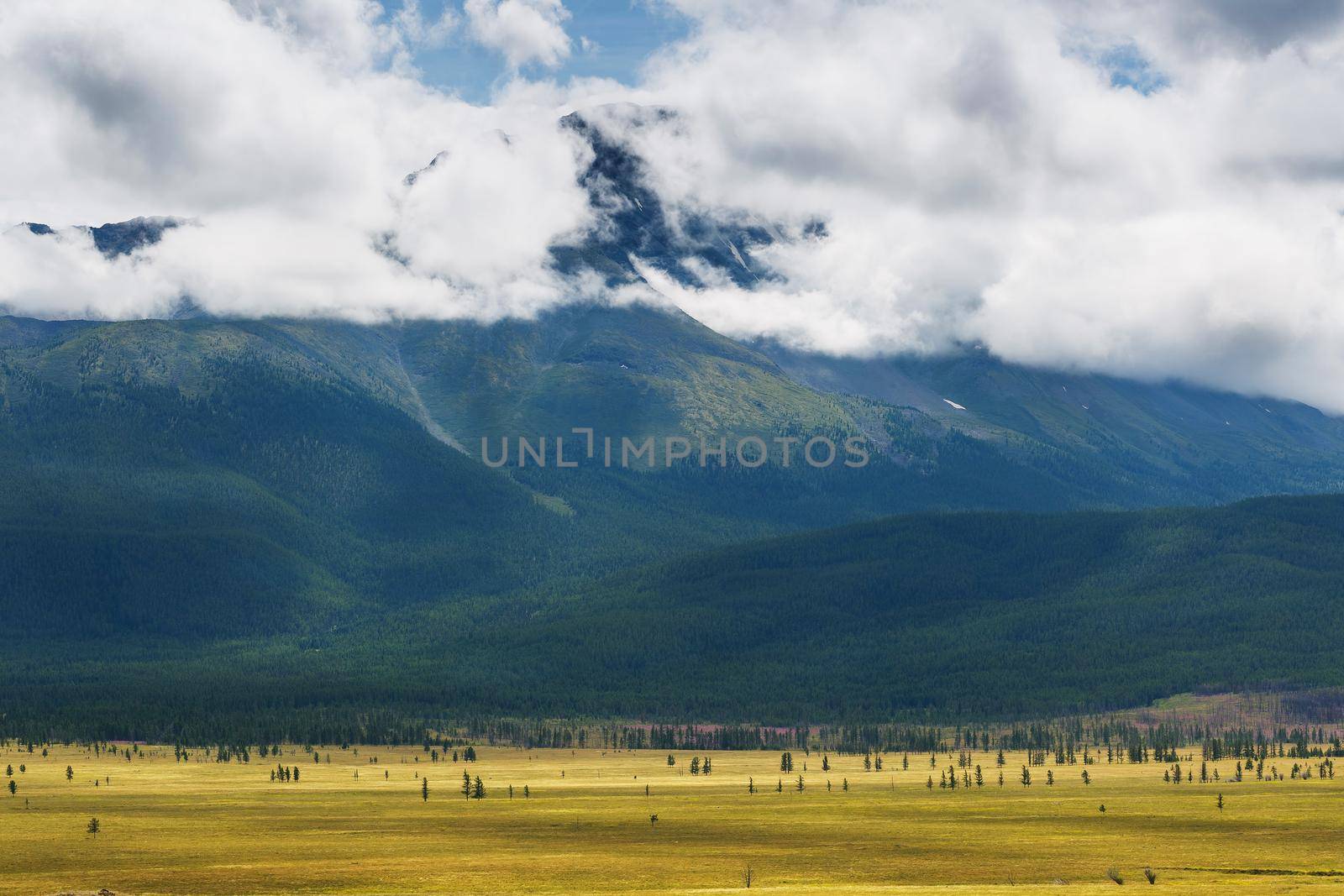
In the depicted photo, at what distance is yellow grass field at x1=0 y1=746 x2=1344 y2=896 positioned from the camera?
122 m

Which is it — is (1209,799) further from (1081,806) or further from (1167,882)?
(1167,882)

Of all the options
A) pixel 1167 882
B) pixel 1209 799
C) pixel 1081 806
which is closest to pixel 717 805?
pixel 1081 806

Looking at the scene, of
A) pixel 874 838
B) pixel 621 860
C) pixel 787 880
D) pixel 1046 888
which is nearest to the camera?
pixel 1046 888

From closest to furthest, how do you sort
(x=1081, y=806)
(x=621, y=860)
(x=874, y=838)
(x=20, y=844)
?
1. (x=621, y=860)
2. (x=20, y=844)
3. (x=874, y=838)
4. (x=1081, y=806)

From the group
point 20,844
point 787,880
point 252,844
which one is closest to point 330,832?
point 252,844

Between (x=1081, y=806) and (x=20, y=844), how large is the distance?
334 feet

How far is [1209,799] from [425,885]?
10319cm

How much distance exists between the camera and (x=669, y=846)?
149m

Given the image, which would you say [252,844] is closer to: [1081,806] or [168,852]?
[168,852]

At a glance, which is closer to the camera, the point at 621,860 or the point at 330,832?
the point at 621,860

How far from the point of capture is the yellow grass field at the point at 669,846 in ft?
399

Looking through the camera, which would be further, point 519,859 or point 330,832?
point 330,832

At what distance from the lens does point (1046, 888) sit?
114m

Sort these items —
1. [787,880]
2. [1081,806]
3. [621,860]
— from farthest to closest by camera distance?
[1081,806] < [621,860] < [787,880]
